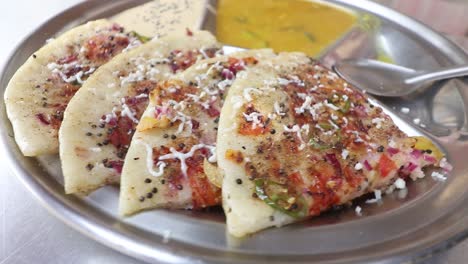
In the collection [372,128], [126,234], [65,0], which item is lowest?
→ [65,0]

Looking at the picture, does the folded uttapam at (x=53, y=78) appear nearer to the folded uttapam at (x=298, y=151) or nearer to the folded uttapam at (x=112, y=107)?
the folded uttapam at (x=112, y=107)

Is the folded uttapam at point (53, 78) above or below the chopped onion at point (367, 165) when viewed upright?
below

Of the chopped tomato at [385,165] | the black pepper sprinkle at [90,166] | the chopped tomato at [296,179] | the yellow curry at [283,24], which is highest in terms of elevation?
the chopped tomato at [385,165]

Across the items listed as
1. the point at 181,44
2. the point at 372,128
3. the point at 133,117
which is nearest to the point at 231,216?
the point at 133,117

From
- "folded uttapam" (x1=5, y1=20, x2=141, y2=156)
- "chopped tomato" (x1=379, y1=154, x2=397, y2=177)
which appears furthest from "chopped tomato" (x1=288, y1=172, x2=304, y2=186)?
"folded uttapam" (x1=5, y1=20, x2=141, y2=156)

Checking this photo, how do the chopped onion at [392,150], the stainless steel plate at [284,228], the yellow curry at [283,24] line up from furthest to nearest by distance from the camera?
the yellow curry at [283,24] < the chopped onion at [392,150] < the stainless steel plate at [284,228]

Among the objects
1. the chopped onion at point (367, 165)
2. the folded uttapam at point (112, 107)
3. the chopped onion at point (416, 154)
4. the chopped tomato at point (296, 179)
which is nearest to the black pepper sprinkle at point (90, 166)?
the folded uttapam at point (112, 107)

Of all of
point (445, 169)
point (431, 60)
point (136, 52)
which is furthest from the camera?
point (431, 60)

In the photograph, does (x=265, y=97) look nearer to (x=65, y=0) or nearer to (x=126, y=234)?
(x=126, y=234)
